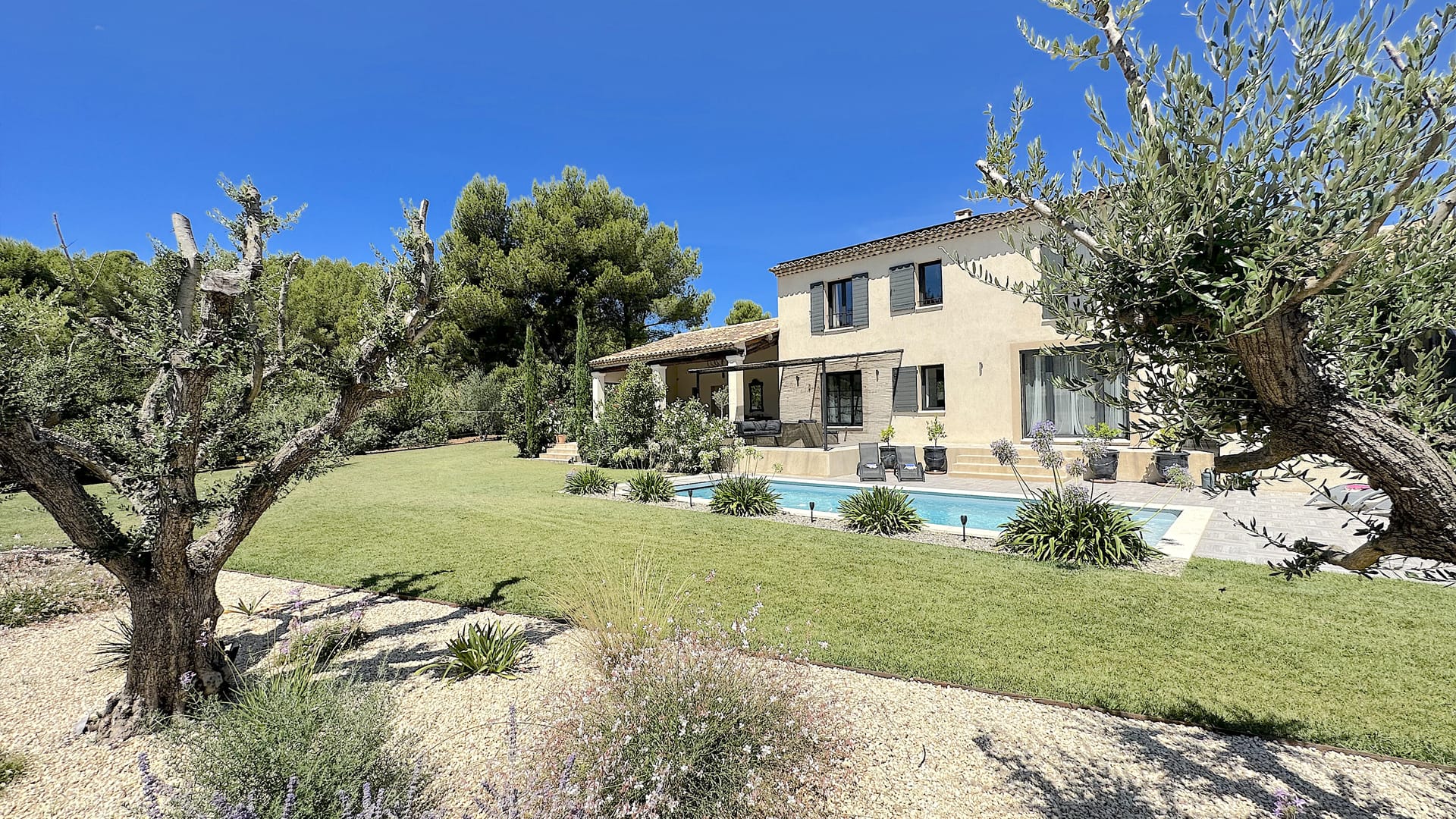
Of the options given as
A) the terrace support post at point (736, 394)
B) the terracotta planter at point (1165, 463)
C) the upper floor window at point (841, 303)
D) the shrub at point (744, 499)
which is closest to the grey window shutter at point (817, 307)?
the upper floor window at point (841, 303)

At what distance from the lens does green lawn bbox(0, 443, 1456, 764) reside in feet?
14.4

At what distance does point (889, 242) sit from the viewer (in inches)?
806

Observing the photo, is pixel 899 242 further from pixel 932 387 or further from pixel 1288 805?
pixel 1288 805

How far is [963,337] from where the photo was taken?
62.2ft

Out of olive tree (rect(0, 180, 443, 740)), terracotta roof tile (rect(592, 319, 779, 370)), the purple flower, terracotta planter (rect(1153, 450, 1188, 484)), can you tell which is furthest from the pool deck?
terracotta roof tile (rect(592, 319, 779, 370))

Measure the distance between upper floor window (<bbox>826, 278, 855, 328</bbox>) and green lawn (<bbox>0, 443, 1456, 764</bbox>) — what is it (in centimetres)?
1290

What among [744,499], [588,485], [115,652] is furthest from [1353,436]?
[588,485]

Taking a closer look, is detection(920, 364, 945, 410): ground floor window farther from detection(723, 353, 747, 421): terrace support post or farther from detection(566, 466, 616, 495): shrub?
detection(566, 466, 616, 495): shrub

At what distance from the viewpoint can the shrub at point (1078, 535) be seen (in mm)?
8102

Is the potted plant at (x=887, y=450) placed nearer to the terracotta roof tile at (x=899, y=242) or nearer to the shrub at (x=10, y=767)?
the terracotta roof tile at (x=899, y=242)

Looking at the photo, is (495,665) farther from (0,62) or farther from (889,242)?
(889,242)

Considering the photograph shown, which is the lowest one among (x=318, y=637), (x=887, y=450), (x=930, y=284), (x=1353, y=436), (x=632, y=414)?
(x=318, y=637)

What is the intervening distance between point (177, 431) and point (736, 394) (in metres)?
23.3

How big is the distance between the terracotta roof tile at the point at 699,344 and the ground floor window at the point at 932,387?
23.3 feet
